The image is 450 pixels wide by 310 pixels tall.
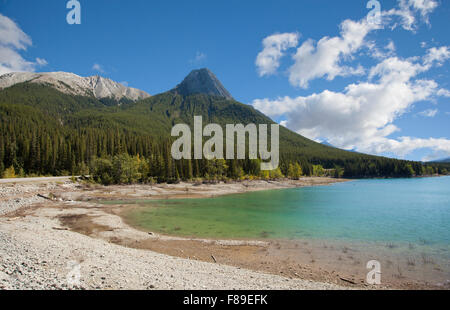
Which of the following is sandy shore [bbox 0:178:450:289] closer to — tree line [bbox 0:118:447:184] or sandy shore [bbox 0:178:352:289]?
sandy shore [bbox 0:178:352:289]

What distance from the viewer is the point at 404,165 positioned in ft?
472

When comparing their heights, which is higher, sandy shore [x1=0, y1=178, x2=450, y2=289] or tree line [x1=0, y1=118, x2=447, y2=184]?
tree line [x1=0, y1=118, x2=447, y2=184]

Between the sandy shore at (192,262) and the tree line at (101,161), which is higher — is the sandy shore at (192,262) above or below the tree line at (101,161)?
below

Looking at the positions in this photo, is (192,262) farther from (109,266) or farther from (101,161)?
(101,161)

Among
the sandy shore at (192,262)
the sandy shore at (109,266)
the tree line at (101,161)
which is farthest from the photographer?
the tree line at (101,161)

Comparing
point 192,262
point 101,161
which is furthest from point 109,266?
point 101,161

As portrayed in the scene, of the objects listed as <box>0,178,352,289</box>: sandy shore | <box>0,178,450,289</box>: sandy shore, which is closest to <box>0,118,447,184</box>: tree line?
<box>0,178,450,289</box>: sandy shore

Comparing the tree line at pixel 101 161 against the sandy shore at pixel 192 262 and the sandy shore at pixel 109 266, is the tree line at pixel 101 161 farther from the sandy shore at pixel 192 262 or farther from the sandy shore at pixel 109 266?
the sandy shore at pixel 109 266

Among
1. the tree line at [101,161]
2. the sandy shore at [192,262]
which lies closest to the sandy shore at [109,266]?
the sandy shore at [192,262]

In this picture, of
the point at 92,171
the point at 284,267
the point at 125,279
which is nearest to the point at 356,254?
the point at 284,267

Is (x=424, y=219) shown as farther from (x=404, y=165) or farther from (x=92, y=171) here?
(x=404, y=165)

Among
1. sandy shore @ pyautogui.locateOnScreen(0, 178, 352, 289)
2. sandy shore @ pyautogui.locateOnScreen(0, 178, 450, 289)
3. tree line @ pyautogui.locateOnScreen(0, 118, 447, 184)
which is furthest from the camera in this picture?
tree line @ pyautogui.locateOnScreen(0, 118, 447, 184)

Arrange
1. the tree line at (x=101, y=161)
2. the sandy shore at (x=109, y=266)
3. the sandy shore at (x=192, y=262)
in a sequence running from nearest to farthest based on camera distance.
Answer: the sandy shore at (x=109, y=266) < the sandy shore at (x=192, y=262) < the tree line at (x=101, y=161)

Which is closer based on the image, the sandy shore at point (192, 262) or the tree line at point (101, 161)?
the sandy shore at point (192, 262)
